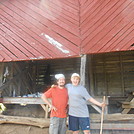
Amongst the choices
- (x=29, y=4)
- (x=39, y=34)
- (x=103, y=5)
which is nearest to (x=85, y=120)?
(x=39, y=34)

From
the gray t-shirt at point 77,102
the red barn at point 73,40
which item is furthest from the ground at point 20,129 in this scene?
the gray t-shirt at point 77,102

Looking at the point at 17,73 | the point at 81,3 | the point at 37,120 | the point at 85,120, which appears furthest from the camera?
the point at 17,73

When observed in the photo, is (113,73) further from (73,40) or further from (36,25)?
(36,25)

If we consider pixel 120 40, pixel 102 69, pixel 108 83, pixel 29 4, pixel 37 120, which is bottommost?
pixel 37 120

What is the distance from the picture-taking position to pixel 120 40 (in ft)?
14.9

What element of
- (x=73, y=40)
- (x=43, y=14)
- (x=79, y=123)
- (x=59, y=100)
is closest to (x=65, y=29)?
(x=73, y=40)

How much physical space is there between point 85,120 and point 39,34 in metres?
3.50

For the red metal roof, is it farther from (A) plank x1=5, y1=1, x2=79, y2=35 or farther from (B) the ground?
(B) the ground

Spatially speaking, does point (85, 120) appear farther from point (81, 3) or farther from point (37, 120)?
point (81, 3)

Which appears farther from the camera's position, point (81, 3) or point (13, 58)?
point (81, 3)

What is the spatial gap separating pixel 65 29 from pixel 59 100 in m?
2.90

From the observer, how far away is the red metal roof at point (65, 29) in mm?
4742

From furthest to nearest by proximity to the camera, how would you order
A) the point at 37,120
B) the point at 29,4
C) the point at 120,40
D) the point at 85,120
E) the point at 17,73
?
the point at 17,73
the point at 29,4
the point at 37,120
the point at 120,40
the point at 85,120

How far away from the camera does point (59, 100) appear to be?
351 cm
